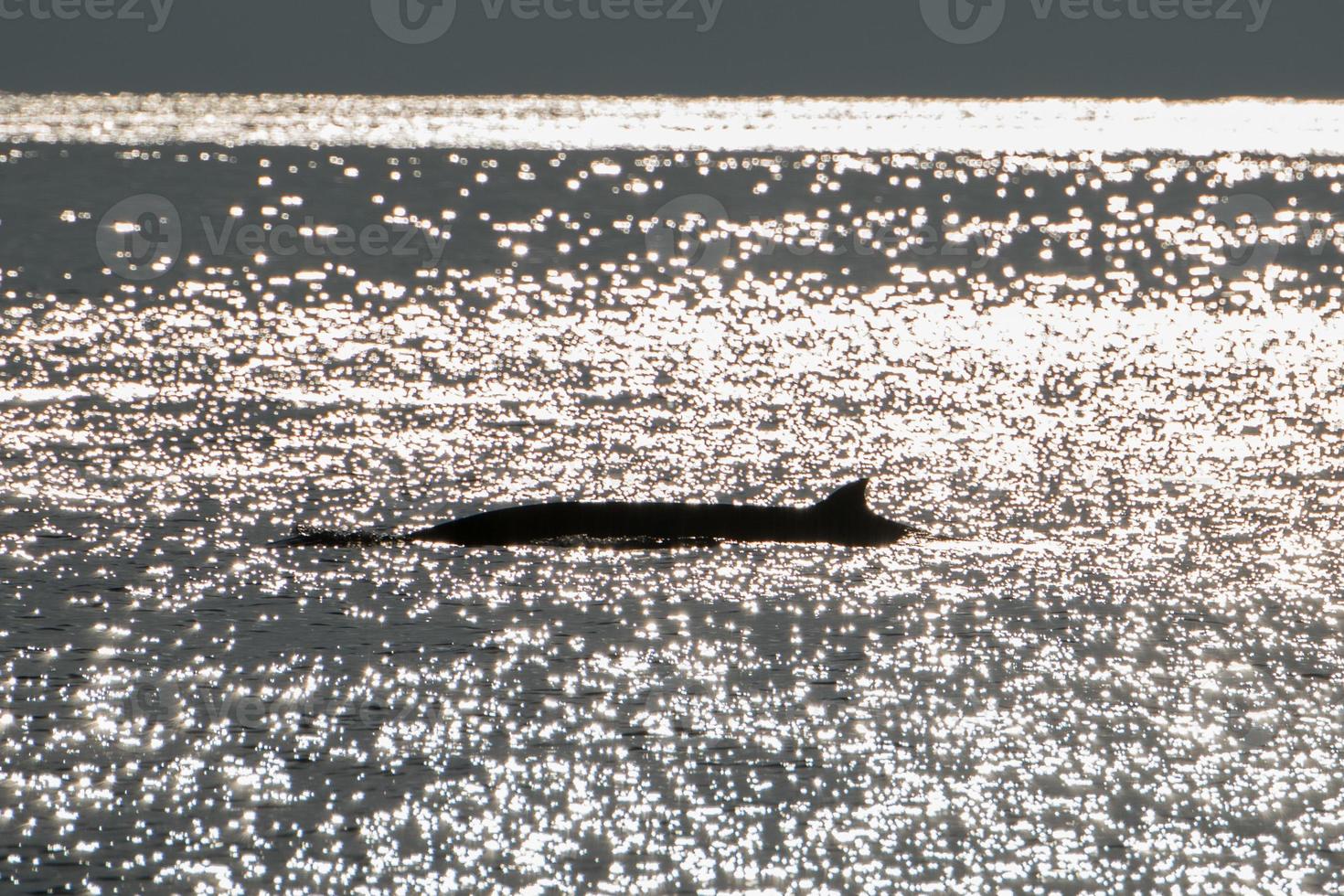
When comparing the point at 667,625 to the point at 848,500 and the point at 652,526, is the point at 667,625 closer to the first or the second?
the point at 652,526

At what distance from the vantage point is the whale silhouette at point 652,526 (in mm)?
30578

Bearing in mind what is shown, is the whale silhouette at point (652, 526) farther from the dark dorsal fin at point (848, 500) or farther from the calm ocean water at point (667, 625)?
the calm ocean water at point (667, 625)

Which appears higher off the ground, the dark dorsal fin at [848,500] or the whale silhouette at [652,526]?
the dark dorsal fin at [848,500]

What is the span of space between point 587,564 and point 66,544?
7429 mm

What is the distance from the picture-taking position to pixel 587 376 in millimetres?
53375

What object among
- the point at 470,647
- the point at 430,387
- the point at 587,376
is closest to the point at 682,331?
the point at 587,376

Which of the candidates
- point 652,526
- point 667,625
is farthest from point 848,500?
point 667,625

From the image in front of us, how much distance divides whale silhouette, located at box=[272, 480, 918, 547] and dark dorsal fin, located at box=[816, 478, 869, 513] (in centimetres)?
1

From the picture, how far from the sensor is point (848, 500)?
1238 inches

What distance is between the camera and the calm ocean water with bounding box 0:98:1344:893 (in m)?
18.4

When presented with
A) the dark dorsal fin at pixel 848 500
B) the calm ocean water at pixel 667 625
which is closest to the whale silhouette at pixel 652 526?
the dark dorsal fin at pixel 848 500

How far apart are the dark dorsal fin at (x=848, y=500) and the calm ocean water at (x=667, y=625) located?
1.00m

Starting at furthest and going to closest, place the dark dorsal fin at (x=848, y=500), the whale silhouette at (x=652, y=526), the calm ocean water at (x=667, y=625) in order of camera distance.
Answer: the dark dorsal fin at (x=848, y=500) → the whale silhouette at (x=652, y=526) → the calm ocean water at (x=667, y=625)

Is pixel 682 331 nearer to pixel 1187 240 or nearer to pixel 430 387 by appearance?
pixel 430 387
